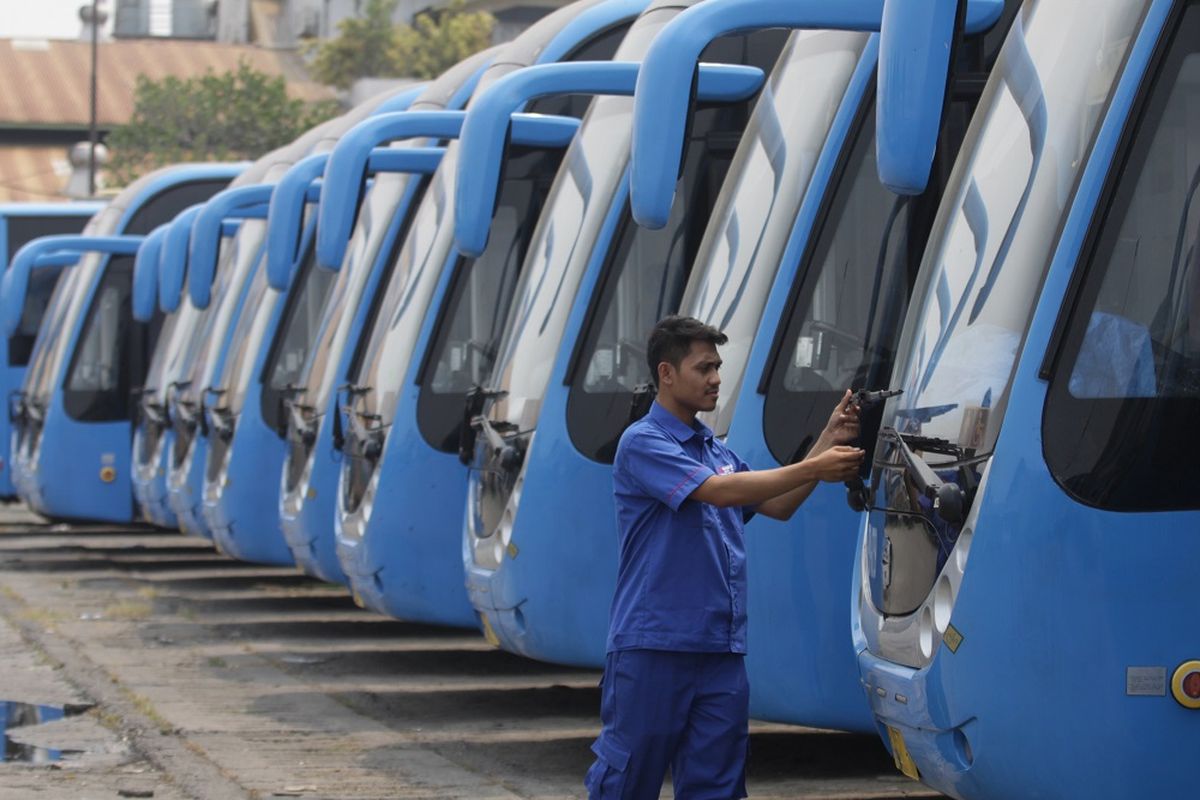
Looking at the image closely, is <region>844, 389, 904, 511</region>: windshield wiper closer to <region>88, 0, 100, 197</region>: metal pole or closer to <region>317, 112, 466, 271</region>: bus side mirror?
<region>317, 112, 466, 271</region>: bus side mirror

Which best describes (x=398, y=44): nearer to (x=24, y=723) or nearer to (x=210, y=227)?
(x=210, y=227)

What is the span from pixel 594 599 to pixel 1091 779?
13.0 ft

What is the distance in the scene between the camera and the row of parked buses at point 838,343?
6.04 m

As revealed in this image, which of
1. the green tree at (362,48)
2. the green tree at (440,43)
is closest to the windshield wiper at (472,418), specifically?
the green tree at (440,43)

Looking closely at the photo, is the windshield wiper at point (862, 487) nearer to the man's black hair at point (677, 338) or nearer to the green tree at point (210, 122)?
the man's black hair at point (677, 338)

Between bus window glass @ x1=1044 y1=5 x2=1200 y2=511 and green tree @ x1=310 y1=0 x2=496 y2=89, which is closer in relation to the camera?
bus window glass @ x1=1044 y1=5 x2=1200 y2=511

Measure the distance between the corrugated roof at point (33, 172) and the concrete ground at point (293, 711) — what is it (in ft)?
196

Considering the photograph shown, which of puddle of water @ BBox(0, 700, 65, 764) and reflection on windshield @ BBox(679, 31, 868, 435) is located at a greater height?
reflection on windshield @ BBox(679, 31, 868, 435)

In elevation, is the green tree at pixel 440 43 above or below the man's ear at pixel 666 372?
above

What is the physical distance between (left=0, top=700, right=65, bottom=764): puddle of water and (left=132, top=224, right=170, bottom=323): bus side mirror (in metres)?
7.13

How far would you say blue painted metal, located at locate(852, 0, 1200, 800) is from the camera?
5949 mm

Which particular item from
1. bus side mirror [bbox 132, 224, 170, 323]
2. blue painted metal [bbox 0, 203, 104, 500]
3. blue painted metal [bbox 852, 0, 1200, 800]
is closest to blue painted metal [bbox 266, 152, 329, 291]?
bus side mirror [bbox 132, 224, 170, 323]

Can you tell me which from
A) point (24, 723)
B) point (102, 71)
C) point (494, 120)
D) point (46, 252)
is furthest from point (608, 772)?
point (102, 71)

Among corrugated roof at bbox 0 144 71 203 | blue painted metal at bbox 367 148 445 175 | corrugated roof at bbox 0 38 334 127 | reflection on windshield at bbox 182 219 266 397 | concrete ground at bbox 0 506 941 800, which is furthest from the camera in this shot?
corrugated roof at bbox 0 38 334 127
